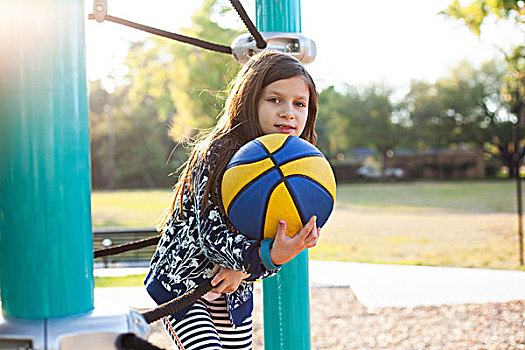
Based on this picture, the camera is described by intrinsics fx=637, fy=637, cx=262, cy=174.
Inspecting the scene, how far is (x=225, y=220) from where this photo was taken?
1793mm

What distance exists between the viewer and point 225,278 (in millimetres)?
1858

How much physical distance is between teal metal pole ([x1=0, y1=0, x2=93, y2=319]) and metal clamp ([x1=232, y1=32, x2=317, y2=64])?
1276mm

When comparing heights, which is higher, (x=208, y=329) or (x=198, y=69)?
(x=198, y=69)

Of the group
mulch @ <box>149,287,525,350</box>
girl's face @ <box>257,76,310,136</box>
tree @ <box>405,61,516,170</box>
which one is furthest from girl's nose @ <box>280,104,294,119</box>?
tree @ <box>405,61,516,170</box>

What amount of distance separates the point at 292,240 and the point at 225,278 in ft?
1.31

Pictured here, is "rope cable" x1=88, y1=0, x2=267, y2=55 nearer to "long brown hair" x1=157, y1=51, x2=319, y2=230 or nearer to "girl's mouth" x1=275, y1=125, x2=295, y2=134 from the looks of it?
"long brown hair" x1=157, y1=51, x2=319, y2=230

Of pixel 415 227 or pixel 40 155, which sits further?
pixel 415 227

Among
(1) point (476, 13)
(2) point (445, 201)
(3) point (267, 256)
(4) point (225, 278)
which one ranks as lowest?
(2) point (445, 201)

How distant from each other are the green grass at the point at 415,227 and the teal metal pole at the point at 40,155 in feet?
28.4

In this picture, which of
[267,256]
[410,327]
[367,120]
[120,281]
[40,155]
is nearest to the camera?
[40,155]

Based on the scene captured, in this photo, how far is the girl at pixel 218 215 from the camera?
1851 mm

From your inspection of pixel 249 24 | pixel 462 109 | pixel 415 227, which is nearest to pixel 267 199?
pixel 249 24

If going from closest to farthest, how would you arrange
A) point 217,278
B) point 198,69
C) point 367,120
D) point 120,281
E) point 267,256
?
1. point 267,256
2. point 217,278
3. point 120,281
4. point 198,69
5. point 367,120

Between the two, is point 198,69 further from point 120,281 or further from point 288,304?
point 288,304
